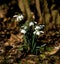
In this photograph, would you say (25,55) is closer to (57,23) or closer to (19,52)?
(19,52)

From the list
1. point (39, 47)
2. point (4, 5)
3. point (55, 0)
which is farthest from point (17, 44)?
point (4, 5)

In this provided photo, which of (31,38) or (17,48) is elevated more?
(31,38)

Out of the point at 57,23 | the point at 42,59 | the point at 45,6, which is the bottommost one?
the point at 42,59

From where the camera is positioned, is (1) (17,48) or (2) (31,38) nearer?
(2) (31,38)

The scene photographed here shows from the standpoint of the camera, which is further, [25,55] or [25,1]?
[25,1]

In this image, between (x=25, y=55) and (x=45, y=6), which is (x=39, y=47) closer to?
(x=25, y=55)

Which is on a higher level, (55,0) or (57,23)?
(55,0)

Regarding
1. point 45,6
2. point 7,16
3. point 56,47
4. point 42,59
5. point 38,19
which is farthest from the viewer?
point 7,16

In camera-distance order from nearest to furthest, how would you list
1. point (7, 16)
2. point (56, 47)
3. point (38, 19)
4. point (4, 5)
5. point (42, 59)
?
point (42, 59) → point (56, 47) → point (38, 19) → point (7, 16) → point (4, 5)

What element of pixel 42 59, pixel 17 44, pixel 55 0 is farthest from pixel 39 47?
pixel 55 0
